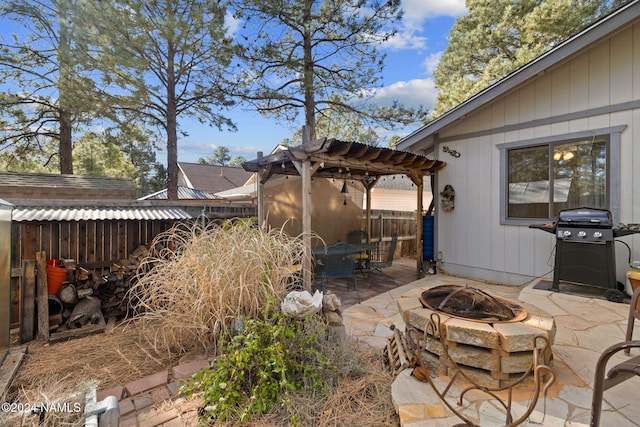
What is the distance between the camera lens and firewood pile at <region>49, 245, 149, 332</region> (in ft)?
12.4

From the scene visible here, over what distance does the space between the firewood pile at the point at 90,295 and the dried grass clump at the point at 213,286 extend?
49.4 inches

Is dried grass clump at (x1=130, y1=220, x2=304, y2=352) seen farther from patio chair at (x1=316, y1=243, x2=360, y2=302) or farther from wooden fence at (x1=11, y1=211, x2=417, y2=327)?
wooden fence at (x1=11, y1=211, x2=417, y2=327)

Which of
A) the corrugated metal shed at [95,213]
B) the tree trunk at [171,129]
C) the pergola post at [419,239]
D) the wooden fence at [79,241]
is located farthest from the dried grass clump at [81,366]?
the tree trunk at [171,129]

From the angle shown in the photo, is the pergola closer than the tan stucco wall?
Yes

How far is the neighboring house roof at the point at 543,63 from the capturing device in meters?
3.47

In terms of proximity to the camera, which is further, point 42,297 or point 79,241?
point 79,241

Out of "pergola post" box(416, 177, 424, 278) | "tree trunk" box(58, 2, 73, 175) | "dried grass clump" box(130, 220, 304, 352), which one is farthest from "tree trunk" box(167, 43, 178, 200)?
"pergola post" box(416, 177, 424, 278)

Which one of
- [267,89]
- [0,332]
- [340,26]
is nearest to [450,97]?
[340,26]

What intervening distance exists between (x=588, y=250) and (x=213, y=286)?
4376 millimetres

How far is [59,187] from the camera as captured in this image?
8.36m

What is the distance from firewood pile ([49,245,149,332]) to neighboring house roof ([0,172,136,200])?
5.84m

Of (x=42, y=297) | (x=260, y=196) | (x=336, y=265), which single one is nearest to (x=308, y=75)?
(x=260, y=196)

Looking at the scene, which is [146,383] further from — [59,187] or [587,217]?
[59,187]

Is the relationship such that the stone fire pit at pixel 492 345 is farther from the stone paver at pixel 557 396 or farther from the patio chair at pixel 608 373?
the patio chair at pixel 608 373
